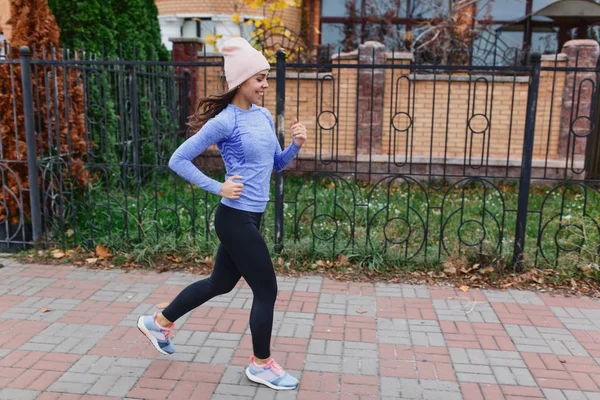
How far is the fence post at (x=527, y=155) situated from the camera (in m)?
4.71

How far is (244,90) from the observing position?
9.22 feet

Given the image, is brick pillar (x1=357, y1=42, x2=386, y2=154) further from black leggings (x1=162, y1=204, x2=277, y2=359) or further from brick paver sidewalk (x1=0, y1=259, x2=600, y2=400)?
black leggings (x1=162, y1=204, x2=277, y2=359)

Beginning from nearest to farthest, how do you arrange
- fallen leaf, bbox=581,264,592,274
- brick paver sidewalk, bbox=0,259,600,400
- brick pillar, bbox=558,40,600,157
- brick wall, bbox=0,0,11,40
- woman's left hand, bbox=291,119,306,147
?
woman's left hand, bbox=291,119,306,147, brick paver sidewalk, bbox=0,259,600,400, fallen leaf, bbox=581,264,592,274, brick wall, bbox=0,0,11,40, brick pillar, bbox=558,40,600,157

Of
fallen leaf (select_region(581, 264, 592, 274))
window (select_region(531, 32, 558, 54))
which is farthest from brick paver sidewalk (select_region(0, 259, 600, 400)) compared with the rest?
window (select_region(531, 32, 558, 54))

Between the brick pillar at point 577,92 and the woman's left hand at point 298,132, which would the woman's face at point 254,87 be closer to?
the woman's left hand at point 298,132

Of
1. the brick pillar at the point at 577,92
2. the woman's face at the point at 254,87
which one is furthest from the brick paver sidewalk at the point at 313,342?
the brick pillar at the point at 577,92

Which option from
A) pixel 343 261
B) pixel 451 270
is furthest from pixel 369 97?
pixel 451 270

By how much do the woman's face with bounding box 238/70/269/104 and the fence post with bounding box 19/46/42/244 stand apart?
325 cm

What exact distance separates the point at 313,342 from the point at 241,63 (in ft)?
6.19

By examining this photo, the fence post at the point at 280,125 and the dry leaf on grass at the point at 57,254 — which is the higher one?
the fence post at the point at 280,125

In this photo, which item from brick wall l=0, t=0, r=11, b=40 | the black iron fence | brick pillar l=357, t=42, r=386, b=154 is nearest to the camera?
the black iron fence

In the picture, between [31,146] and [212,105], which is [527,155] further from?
[31,146]

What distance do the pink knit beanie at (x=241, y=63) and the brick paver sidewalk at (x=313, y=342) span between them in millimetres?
1668

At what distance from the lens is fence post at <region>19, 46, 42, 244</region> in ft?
16.8
